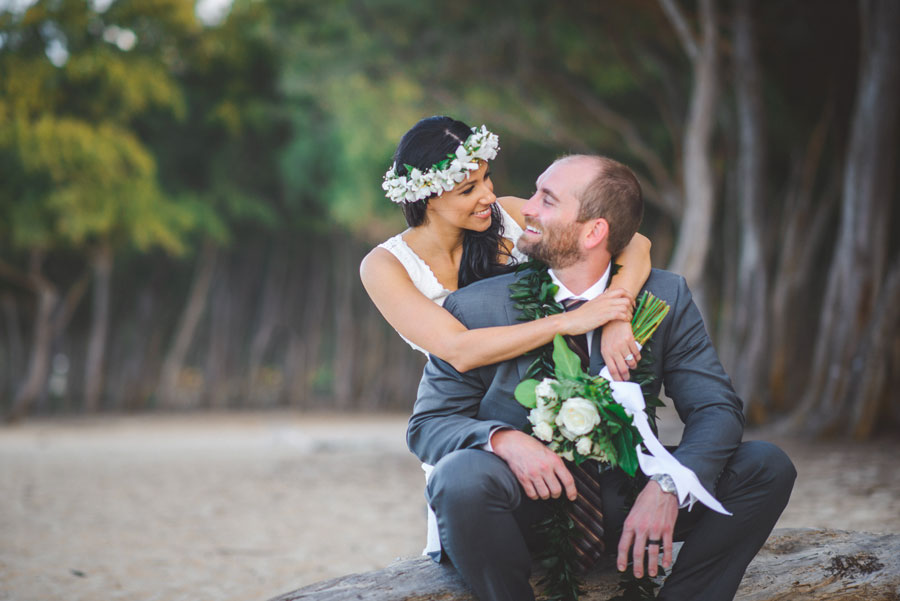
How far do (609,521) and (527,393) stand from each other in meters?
0.45

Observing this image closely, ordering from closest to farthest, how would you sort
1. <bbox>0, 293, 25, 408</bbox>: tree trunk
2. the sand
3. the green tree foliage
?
1. the sand
2. the green tree foliage
3. <bbox>0, 293, 25, 408</bbox>: tree trunk

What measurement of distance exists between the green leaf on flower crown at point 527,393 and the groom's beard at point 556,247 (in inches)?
16.9

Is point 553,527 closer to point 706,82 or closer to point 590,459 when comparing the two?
point 590,459

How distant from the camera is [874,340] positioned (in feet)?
29.0

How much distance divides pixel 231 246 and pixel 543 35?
11208mm

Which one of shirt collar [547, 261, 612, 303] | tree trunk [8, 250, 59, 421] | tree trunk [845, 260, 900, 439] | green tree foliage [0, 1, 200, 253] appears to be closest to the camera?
shirt collar [547, 261, 612, 303]

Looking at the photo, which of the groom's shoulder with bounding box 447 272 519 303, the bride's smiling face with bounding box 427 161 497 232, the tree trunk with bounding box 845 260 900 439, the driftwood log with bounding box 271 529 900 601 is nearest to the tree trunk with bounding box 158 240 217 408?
the tree trunk with bounding box 845 260 900 439

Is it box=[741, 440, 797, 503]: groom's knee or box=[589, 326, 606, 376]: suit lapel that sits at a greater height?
box=[589, 326, 606, 376]: suit lapel

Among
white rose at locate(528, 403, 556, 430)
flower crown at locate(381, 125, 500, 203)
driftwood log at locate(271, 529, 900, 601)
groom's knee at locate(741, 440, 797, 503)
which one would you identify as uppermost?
flower crown at locate(381, 125, 500, 203)

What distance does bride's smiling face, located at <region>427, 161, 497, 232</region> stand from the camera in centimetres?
337

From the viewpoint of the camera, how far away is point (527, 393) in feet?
8.73

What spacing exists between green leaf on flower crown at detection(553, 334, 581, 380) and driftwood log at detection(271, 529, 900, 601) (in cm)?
62

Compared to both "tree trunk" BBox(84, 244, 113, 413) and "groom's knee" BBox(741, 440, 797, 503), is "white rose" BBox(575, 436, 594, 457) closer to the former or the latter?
"groom's knee" BBox(741, 440, 797, 503)

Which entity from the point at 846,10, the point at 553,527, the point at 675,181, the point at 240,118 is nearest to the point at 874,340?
the point at 846,10
